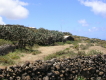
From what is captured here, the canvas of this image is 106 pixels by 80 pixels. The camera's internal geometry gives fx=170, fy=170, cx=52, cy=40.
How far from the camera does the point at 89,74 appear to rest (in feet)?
28.8

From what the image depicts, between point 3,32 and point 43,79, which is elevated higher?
point 3,32

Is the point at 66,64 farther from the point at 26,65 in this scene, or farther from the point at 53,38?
the point at 53,38

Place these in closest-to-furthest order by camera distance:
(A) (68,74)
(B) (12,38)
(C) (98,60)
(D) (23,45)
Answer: (A) (68,74)
(C) (98,60)
(D) (23,45)
(B) (12,38)

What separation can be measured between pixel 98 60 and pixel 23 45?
7.40 metres

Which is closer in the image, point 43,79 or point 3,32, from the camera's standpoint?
point 43,79

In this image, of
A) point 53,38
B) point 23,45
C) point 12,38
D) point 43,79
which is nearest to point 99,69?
point 43,79

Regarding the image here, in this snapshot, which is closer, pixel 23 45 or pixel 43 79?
pixel 43 79

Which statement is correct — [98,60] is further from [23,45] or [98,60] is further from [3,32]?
[3,32]

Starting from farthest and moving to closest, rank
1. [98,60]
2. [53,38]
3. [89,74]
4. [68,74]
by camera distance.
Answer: [53,38]
[98,60]
[89,74]
[68,74]

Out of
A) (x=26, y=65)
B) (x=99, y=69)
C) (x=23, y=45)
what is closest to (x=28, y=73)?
(x=26, y=65)

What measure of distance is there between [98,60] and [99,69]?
652 millimetres

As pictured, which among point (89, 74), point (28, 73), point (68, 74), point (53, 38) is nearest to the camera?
point (28, 73)

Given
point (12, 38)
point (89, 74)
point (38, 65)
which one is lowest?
point (89, 74)

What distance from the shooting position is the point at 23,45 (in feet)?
49.1
